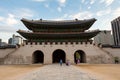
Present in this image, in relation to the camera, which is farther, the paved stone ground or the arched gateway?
the arched gateway

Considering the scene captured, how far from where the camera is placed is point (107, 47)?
25.4 m

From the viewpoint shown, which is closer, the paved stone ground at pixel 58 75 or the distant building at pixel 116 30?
the paved stone ground at pixel 58 75

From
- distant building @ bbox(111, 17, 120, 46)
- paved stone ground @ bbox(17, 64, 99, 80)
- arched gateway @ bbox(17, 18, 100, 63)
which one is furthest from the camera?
distant building @ bbox(111, 17, 120, 46)

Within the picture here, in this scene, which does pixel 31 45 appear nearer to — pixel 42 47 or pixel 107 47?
pixel 42 47

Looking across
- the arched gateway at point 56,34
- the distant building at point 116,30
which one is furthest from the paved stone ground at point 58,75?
the distant building at point 116,30

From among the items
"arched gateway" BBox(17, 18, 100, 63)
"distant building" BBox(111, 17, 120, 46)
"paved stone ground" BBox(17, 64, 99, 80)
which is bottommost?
"paved stone ground" BBox(17, 64, 99, 80)

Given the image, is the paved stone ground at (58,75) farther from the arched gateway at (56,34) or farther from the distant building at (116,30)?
the distant building at (116,30)

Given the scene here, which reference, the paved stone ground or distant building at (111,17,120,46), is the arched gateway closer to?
the paved stone ground

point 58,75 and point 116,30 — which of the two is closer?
point 58,75

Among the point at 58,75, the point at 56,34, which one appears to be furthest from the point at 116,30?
the point at 58,75

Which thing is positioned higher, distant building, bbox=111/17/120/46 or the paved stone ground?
distant building, bbox=111/17/120/46

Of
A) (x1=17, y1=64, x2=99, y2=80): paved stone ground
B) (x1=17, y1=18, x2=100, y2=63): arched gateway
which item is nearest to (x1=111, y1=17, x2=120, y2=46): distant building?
(x1=17, y1=18, x2=100, y2=63): arched gateway

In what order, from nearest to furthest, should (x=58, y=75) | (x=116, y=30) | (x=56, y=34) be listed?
(x=58, y=75)
(x=56, y=34)
(x=116, y=30)

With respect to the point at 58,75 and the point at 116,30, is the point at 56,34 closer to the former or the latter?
the point at 58,75
